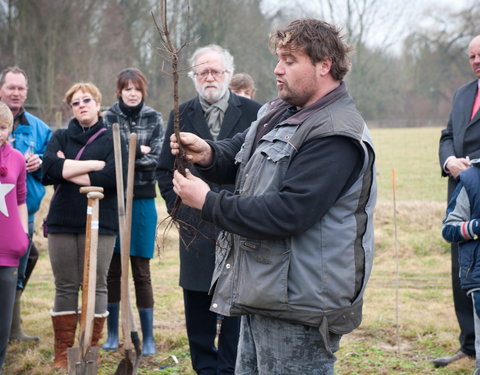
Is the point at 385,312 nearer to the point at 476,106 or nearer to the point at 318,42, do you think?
the point at 476,106

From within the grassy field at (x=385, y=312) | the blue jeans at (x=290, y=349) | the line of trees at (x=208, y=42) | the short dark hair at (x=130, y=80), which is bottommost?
the grassy field at (x=385, y=312)

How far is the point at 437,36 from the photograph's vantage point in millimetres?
41312

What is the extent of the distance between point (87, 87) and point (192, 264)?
169cm

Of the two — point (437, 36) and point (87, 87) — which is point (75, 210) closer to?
point (87, 87)

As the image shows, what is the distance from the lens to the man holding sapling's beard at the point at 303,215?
2.41 m

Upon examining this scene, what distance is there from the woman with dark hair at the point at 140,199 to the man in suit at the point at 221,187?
3.02 ft

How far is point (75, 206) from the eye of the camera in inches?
183

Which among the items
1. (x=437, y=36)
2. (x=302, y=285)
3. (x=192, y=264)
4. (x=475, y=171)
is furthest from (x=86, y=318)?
(x=437, y=36)

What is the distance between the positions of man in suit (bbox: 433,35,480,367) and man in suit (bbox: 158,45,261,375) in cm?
162

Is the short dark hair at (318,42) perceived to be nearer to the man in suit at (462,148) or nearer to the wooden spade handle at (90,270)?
the wooden spade handle at (90,270)

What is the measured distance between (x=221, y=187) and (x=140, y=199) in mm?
1273

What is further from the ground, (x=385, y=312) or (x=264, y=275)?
(x=264, y=275)

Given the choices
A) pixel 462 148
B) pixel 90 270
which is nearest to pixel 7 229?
pixel 90 270

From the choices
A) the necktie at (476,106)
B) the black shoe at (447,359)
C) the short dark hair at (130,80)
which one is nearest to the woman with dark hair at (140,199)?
the short dark hair at (130,80)
